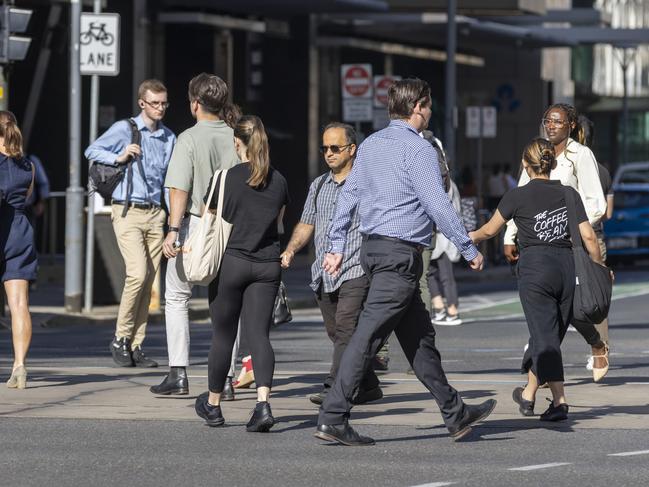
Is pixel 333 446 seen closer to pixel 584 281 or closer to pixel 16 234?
pixel 584 281

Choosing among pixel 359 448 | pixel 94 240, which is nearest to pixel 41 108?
pixel 94 240

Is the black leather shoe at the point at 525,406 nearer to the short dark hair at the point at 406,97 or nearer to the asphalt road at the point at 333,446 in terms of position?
the asphalt road at the point at 333,446

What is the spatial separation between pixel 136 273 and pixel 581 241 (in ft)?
12.7

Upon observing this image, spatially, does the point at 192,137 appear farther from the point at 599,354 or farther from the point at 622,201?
the point at 622,201

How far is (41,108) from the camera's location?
2791cm

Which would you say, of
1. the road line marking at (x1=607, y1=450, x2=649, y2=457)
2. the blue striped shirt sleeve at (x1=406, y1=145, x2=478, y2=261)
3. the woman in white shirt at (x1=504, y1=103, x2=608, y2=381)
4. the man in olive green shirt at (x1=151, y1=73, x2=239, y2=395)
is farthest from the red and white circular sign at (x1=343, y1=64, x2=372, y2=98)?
the road line marking at (x1=607, y1=450, x2=649, y2=457)

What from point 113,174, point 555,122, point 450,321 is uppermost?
point 555,122

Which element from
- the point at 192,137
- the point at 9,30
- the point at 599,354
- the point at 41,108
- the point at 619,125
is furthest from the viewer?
the point at 619,125

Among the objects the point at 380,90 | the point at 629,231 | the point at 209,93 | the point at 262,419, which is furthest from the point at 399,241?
the point at 629,231

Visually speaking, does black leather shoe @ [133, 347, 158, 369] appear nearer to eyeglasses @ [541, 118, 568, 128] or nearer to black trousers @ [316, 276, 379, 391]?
black trousers @ [316, 276, 379, 391]

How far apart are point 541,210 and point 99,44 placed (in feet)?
30.0

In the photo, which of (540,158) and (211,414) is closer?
(211,414)

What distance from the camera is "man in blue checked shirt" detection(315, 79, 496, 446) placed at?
29.8 ft

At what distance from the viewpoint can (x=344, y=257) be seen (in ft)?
34.5
